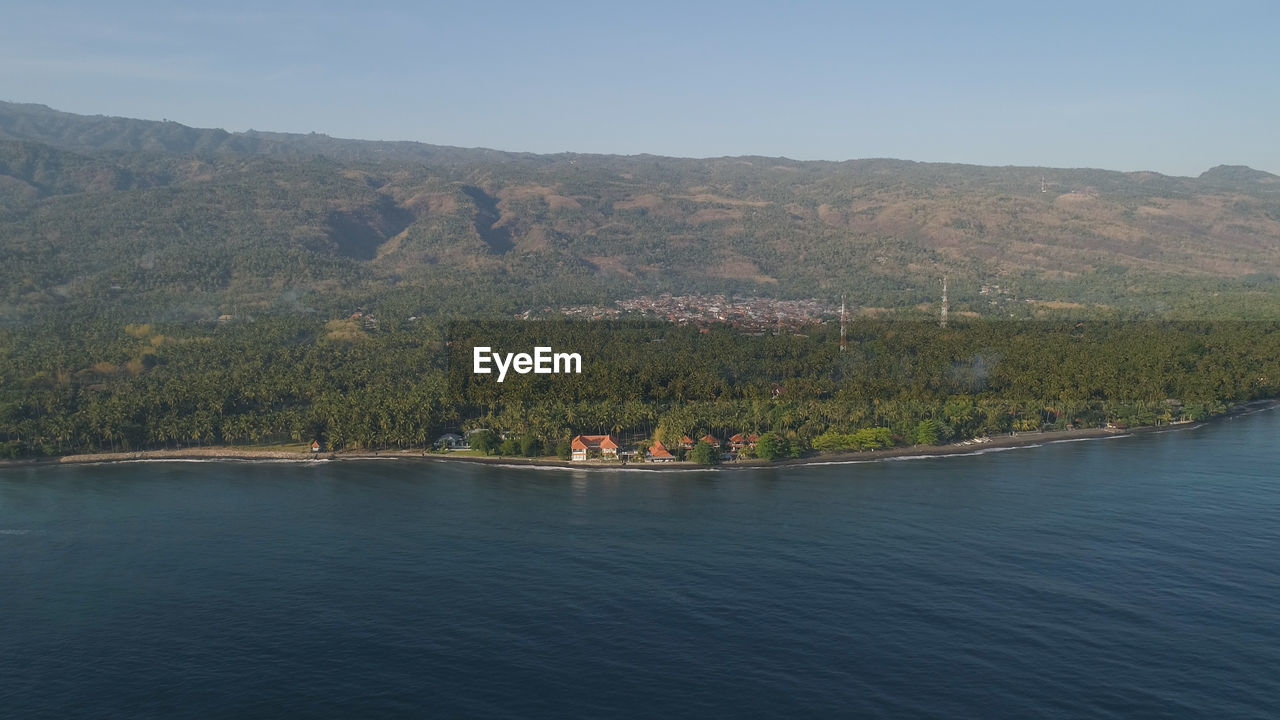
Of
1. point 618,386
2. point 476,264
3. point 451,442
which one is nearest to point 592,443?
point 618,386

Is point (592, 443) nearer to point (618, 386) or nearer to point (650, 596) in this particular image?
point (618, 386)

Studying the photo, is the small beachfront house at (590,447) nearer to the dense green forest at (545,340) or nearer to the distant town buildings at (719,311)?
the dense green forest at (545,340)

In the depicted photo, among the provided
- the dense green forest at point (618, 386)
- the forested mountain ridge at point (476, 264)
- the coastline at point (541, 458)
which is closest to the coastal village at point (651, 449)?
the coastline at point (541, 458)

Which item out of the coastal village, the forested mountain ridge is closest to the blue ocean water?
the coastal village

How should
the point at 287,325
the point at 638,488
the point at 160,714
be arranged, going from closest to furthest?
1. the point at 160,714
2. the point at 638,488
3. the point at 287,325

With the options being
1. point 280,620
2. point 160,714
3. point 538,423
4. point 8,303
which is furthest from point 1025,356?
point 8,303

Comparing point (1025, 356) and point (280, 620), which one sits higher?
point (1025, 356)

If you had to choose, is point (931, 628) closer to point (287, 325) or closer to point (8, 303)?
point (287, 325)
